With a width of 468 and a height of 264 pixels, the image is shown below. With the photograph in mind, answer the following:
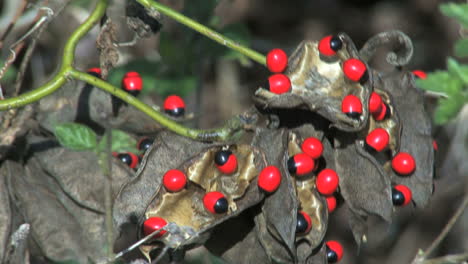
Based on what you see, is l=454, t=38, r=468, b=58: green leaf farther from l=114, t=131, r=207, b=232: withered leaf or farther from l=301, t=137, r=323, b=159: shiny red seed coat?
l=114, t=131, r=207, b=232: withered leaf

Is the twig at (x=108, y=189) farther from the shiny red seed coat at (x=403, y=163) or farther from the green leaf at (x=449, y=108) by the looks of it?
the green leaf at (x=449, y=108)

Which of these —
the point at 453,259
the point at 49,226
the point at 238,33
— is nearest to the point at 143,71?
the point at 238,33

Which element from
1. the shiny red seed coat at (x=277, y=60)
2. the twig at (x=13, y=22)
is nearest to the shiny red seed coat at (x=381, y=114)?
the shiny red seed coat at (x=277, y=60)

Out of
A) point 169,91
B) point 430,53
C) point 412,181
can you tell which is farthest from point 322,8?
point 412,181

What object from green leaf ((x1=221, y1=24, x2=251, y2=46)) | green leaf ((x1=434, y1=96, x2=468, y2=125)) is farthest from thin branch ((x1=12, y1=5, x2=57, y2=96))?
green leaf ((x1=434, y1=96, x2=468, y2=125))

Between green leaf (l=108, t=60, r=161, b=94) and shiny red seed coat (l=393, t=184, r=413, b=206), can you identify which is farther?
green leaf (l=108, t=60, r=161, b=94)

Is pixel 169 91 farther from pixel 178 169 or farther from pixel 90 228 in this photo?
pixel 178 169
